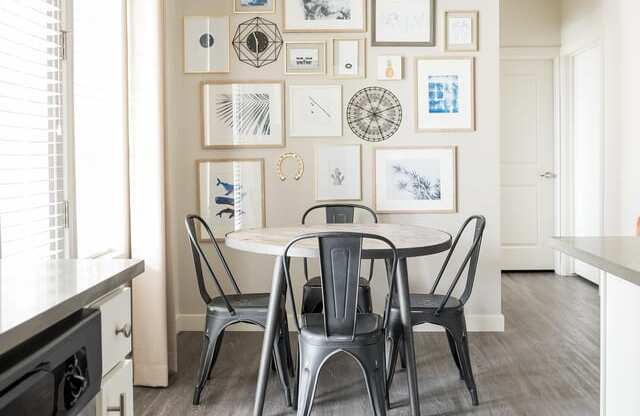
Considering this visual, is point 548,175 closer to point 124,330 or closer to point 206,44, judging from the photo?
point 206,44

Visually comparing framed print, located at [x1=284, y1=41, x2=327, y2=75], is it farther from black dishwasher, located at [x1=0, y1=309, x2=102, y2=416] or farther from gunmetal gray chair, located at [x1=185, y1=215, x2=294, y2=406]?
black dishwasher, located at [x1=0, y1=309, x2=102, y2=416]

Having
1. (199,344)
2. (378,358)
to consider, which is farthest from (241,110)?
(378,358)

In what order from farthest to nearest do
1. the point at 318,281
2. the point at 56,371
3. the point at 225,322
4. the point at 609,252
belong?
the point at 318,281, the point at 225,322, the point at 609,252, the point at 56,371

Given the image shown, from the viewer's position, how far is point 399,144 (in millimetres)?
3908

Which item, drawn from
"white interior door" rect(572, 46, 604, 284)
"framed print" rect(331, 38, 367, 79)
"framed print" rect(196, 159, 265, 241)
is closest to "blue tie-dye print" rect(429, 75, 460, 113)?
"framed print" rect(331, 38, 367, 79)

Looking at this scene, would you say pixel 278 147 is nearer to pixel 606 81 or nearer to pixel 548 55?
pixel 606 81

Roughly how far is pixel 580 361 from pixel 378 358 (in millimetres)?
1611

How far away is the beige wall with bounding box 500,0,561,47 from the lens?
19.1ft

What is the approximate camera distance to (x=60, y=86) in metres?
2.38

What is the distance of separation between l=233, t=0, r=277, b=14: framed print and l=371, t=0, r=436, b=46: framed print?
0.67 m

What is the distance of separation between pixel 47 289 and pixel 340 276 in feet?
4.06

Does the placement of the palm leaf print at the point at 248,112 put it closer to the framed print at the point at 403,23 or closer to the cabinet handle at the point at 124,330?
the framed print at the point at 403,23

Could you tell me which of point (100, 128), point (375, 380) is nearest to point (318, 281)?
point (375, 380)

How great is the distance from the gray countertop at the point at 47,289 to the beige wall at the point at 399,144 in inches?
98.6
